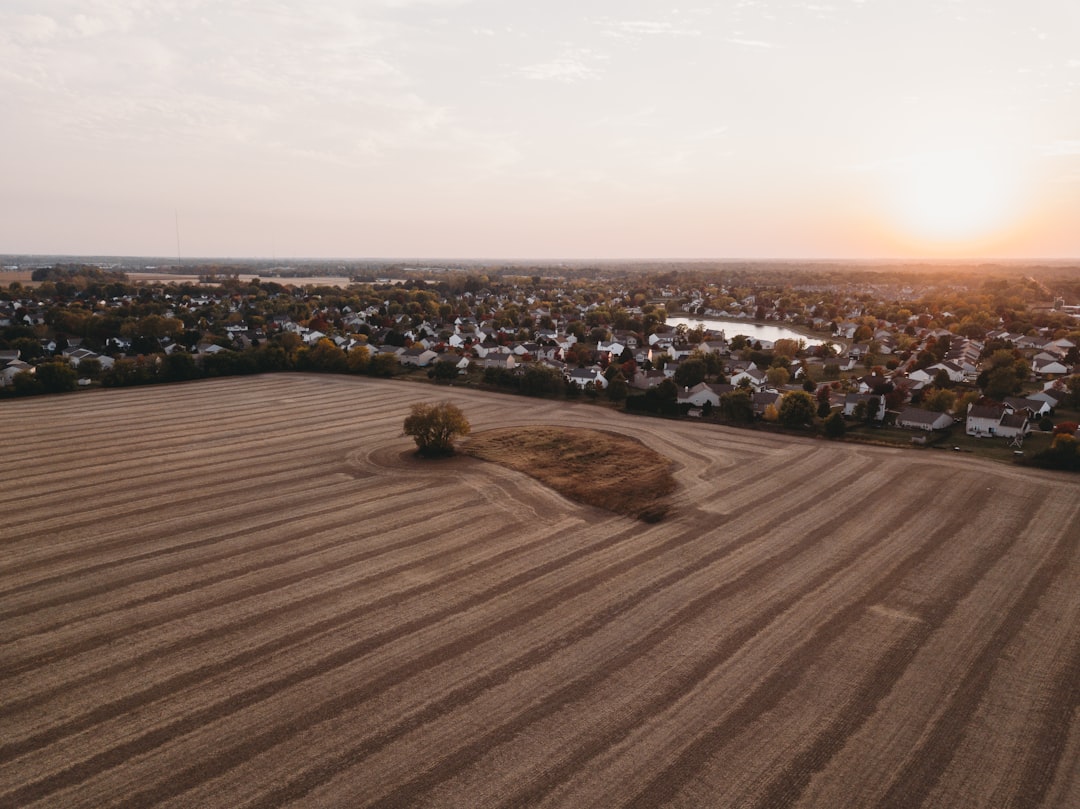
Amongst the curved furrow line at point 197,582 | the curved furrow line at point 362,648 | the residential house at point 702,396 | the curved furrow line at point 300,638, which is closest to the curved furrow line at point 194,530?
the curved furrow line at point 197,582

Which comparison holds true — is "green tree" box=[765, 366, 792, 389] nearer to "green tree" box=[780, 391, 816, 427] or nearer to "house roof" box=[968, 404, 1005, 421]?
"green tree" box=[780, 391, 816, 427]

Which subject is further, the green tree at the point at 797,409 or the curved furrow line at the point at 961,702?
the green tree at the point at 797,409

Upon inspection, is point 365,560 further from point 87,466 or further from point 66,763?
point 87,466

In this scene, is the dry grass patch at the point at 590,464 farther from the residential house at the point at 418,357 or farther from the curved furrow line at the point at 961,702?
the residential house at the point at 418,357

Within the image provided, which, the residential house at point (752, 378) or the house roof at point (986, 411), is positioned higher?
the house roof at point (986, 411)

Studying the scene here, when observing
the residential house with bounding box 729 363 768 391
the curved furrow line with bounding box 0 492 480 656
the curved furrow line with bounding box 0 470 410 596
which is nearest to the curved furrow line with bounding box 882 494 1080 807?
the curved furrow line with bounding box 0 492 480 656

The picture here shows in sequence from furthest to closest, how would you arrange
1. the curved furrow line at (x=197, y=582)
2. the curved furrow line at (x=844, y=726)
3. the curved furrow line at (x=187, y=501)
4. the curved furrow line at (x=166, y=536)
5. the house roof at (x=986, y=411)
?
the house roof at (x=986, y=411), the curved furrow line at (x=187, y=501), the curved furrow line at (x=166, y=536), the curved furrow line at (x=197, y=582), the curved furrow line at (x=844, y=726)

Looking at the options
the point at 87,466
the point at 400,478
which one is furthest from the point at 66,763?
the point at 87,466


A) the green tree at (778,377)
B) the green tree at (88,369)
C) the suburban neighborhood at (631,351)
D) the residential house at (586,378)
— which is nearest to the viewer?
the suburban neighborhood at (631,351)
